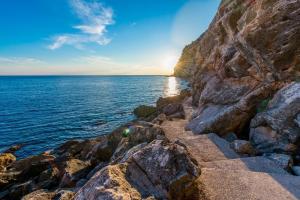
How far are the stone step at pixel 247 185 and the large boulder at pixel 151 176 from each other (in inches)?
55.7

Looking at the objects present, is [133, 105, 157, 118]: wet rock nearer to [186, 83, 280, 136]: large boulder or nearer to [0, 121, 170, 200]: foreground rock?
[0, 121, 170, 200]: foreground rock

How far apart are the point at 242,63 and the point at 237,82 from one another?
2081 mm

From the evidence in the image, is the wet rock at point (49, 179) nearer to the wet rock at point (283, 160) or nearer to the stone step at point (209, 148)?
the stone step at point (209, 148)

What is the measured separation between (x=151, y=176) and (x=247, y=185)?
464 cm

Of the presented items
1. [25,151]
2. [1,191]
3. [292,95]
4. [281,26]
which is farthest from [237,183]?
[25,151]

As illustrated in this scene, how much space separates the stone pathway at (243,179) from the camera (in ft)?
33.6

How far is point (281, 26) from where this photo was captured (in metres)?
18.9

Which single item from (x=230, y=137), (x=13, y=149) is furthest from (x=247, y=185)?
(x=13, y=149)

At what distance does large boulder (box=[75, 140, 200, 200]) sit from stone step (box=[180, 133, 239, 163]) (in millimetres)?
4945

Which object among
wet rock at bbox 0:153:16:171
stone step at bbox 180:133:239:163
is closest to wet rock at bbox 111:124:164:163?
stone step at bbox 180:133:239:163

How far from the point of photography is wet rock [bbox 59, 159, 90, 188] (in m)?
17.7

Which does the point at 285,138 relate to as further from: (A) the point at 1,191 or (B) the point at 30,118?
(B) the point at 30,118

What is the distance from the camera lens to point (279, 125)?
52.5 feet

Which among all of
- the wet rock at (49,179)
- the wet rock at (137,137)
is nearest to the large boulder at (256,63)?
the wet rock at (137,137)
